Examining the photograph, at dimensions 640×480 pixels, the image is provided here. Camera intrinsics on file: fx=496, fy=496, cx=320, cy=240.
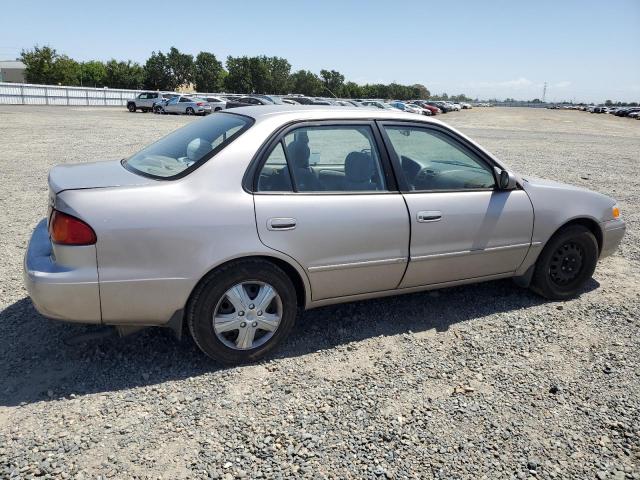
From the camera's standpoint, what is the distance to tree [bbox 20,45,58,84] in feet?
215

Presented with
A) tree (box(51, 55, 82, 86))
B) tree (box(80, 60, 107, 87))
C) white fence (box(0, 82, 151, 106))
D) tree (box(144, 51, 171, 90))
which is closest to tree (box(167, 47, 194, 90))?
tree (box(144, 51, 171, 90))

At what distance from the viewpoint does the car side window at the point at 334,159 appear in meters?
3.41

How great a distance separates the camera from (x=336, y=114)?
367 cm

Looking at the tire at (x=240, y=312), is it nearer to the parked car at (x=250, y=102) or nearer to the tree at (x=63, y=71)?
the parked car at (x=250, y=102)

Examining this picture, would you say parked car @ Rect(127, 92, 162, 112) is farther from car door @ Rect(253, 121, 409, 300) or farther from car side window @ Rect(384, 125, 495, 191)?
car door @ Rect(253, 121, 409, 300)

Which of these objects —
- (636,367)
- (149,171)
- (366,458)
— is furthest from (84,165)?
(636,367)

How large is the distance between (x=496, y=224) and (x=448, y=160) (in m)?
0.66

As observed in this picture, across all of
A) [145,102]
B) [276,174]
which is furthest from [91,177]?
[145,102]

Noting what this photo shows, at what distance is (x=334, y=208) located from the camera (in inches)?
133

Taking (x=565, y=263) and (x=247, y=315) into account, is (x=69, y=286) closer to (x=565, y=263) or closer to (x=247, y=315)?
(x=247, y=315)

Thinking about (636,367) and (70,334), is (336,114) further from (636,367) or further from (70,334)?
(636,367)

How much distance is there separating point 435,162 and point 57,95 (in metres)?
50.2

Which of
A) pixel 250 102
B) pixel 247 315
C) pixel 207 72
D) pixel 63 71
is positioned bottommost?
pixel 247 315

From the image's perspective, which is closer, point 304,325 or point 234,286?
point 234,286
